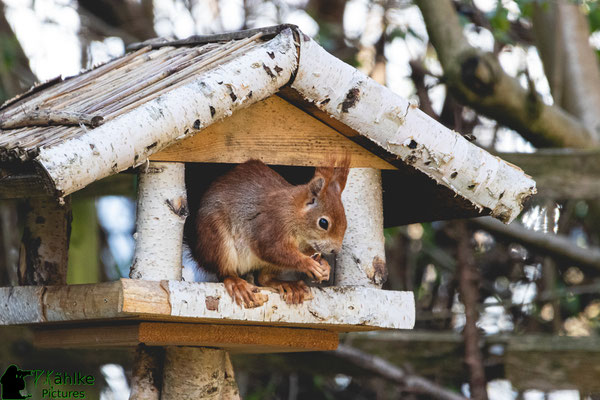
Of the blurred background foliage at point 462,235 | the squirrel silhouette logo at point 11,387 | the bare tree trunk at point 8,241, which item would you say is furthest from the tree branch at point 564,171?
the bare tree trunk at point 8,241

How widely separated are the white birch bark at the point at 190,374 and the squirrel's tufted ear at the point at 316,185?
0.67 m

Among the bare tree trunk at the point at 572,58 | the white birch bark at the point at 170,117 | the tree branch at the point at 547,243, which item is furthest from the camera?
the bare tree trunk at the point at 572,58

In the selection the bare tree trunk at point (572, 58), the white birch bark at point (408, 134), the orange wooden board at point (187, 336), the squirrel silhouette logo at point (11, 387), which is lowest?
the squirrel silhouette logo at point (11, 387)

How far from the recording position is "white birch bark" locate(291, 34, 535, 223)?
2.69m

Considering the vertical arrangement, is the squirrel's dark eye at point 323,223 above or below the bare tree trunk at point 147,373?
above

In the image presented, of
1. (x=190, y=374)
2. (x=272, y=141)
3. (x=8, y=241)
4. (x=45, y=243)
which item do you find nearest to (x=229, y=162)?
(x=272, y=141)

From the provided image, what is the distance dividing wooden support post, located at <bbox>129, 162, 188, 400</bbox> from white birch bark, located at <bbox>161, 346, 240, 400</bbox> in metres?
0.36

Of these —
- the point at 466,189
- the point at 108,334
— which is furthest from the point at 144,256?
the point at 466,189

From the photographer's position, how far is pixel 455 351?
12.9 feet

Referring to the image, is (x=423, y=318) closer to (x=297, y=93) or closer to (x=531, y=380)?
(x=531, y=380)

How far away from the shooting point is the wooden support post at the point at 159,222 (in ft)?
8.63

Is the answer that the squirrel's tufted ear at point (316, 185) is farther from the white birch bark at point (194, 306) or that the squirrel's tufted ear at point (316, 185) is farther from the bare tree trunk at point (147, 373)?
the bare tree trunk at point (147, 373)

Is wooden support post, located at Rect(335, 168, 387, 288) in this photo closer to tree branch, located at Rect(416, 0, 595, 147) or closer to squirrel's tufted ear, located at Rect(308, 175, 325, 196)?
squirrel's tufted ear, located at Rect(308, 175, 325, 196)

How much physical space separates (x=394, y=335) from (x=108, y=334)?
175 cm
